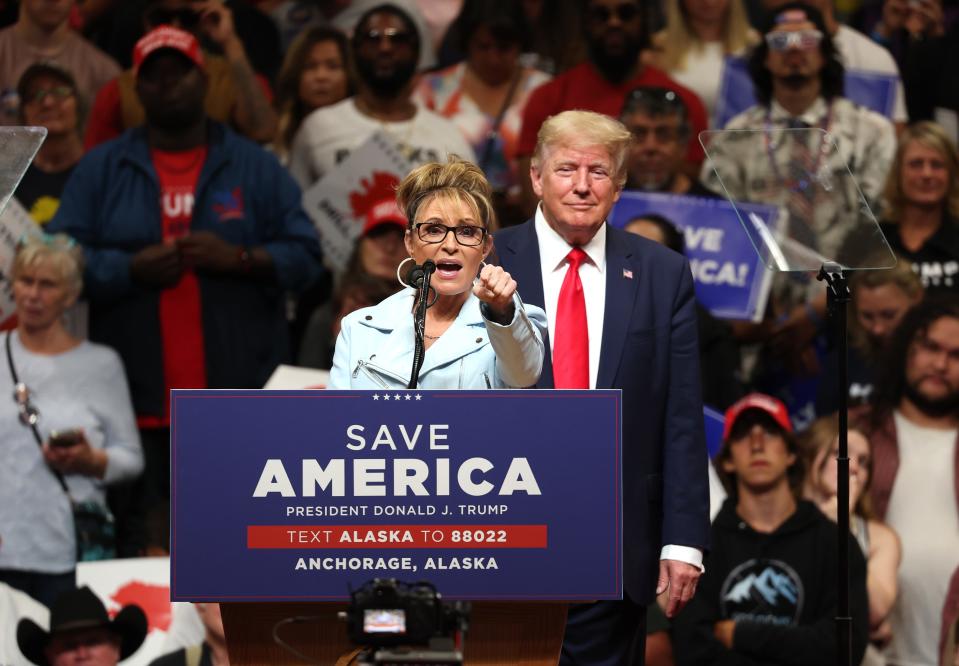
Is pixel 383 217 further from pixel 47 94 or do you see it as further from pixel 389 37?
pixel 47 94

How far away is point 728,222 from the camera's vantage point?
26.6 feet

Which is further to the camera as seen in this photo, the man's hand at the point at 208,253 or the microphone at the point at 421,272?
the man's hand at the point at 208,253

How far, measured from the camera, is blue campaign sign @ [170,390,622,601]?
3.84 metres

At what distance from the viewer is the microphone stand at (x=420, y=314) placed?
3975mm

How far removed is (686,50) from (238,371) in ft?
10.4

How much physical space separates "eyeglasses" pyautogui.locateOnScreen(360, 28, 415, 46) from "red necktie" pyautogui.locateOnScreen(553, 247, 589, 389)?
4044 mm

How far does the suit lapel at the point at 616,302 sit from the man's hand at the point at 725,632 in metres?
1.98

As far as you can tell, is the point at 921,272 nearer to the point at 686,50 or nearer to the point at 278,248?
the point at 686,50

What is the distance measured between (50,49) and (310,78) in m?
1.34

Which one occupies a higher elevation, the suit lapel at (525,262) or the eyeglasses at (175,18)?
the eyeglasses at (175,18)

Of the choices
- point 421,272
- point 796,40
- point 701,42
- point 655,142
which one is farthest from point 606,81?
point 421,272

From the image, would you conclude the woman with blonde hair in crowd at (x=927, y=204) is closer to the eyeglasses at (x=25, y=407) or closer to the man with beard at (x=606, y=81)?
the man with beard at (x=606, y=81)

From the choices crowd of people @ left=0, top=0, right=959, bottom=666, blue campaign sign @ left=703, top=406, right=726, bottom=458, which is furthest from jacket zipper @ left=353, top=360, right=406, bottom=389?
blue campaign sign @ left=703, top=406, right=726, bottom=458

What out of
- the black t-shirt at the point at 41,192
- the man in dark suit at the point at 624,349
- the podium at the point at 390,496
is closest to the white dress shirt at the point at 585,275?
the man in dark suit at the point at 624,349
